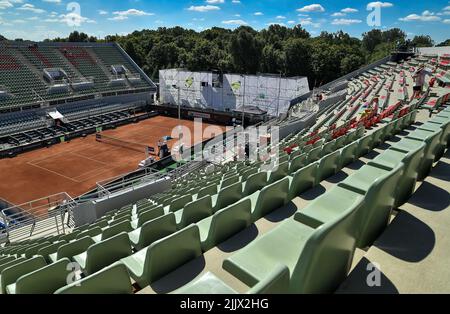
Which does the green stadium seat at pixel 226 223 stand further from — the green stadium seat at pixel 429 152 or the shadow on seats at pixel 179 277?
the green stadium seat at pixel 429 152

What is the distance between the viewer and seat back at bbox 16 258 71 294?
372cm

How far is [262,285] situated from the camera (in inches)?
79.6

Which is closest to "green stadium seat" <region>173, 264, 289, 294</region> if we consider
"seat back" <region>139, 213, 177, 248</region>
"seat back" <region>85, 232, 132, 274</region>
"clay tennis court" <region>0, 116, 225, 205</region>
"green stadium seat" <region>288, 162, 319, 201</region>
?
"seat back" <region>85, 232, 132, 274</region>

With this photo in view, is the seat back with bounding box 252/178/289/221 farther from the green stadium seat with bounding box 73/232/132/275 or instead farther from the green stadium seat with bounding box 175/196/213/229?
Result: the green stadium seat with bounding box 73/232/132/275

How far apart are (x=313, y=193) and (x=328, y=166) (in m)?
1.00

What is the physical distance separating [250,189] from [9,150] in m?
32.2

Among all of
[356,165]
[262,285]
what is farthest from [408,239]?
[356,165]

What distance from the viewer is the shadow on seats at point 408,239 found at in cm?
339

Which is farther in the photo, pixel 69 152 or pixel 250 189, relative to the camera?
pixel 69 152

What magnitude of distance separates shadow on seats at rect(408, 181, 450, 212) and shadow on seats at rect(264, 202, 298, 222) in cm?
180

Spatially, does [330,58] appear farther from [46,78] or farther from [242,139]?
[46,78]

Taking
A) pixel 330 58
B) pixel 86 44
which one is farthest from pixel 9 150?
pixel 330 58

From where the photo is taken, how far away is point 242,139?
89.8 ft

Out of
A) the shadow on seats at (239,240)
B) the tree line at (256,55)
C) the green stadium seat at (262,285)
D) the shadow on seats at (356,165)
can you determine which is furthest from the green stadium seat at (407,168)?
the tree line at (256,55)
